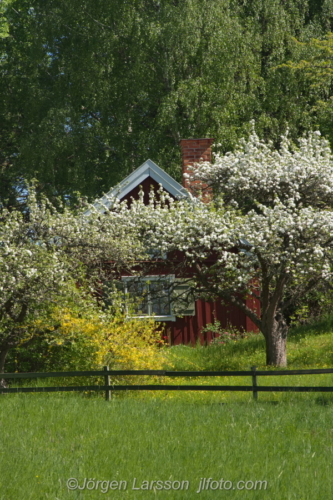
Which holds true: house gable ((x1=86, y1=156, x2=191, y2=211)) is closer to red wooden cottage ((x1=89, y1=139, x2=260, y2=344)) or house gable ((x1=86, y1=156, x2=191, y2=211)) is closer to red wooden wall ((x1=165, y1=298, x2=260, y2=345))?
red wooden cottage ((x1=89, y1=139, x2=260, y2=344))

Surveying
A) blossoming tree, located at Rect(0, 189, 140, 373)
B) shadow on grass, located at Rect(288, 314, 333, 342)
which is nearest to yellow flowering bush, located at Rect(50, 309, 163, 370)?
blossoming tree, located at Rect(0, 189, 140, 373)

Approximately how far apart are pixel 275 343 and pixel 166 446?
941cm

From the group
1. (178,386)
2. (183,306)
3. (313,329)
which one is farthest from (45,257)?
(313,329)

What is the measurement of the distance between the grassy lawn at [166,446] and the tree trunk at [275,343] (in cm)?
455

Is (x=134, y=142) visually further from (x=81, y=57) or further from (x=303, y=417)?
(x=303, y=417)

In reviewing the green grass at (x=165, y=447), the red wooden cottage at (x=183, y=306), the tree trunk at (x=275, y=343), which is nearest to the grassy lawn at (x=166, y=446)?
the green grass at (x=165, y=447)

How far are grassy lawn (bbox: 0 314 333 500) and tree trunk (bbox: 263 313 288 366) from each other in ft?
14.9

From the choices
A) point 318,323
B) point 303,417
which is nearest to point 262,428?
point 303,417

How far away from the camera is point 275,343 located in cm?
1748

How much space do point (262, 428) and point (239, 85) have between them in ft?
74.2

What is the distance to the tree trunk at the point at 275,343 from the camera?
57.2 feet

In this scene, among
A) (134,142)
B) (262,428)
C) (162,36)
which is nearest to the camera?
(262,428)

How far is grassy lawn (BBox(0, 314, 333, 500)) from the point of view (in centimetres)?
707

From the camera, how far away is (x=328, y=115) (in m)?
29.5
